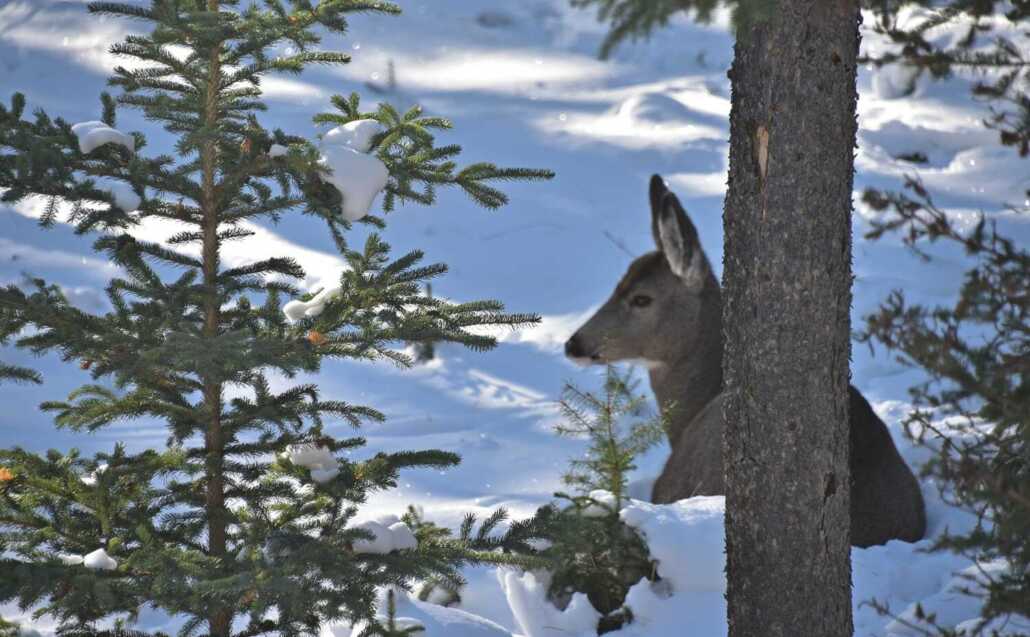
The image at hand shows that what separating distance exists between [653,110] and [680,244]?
831cm

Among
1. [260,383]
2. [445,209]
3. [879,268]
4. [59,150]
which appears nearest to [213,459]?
[260,383]

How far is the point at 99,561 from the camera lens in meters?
3.83

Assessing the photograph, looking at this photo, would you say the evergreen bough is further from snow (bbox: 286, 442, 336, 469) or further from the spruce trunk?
the spruce trunk

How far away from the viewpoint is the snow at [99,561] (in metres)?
3.83

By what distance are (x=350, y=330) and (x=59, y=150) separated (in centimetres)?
108

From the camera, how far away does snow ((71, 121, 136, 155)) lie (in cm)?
395

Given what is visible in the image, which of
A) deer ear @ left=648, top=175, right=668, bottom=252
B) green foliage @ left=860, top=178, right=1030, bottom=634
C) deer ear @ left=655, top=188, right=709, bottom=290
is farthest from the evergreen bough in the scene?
green foliage @ left=860, top=178, right=1030, bottom=634

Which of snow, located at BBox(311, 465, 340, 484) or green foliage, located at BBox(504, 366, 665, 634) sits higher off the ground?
snow, located at BBox(311, 465, 340, 484)

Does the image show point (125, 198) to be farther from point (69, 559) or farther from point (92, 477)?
point (69, 559)

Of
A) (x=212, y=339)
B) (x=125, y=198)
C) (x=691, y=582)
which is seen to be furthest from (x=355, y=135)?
(x=691, y=582)

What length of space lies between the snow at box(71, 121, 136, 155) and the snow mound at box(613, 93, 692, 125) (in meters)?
11.3

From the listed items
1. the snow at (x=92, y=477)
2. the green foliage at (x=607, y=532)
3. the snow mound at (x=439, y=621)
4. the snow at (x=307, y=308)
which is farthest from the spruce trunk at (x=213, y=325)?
the green foliage at (x=607, y=532)

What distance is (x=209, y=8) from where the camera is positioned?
4.29 m

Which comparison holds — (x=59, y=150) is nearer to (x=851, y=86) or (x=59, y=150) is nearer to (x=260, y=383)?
(x=260, y=383)
